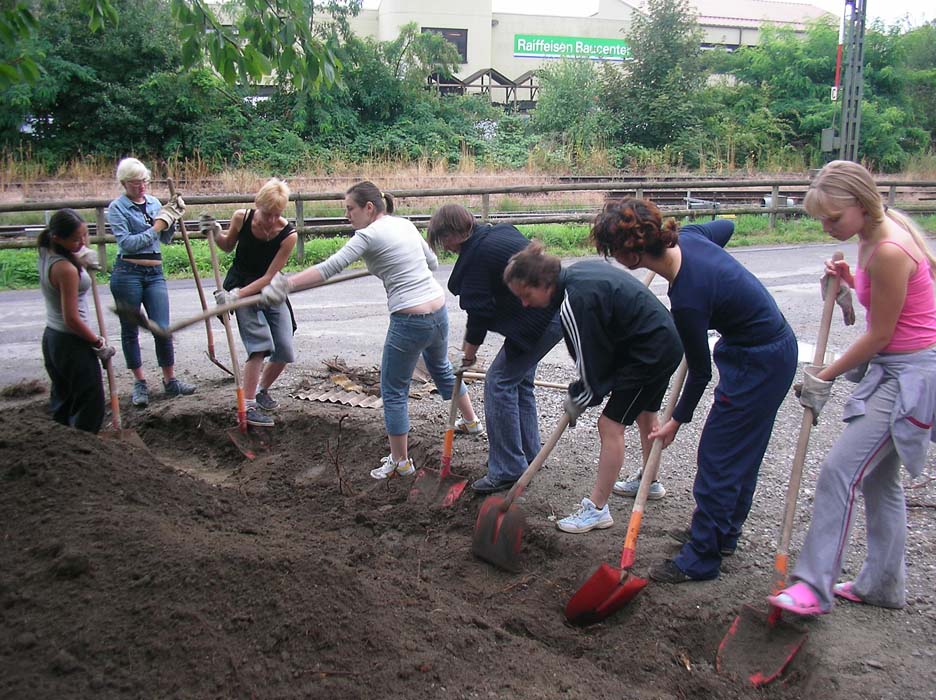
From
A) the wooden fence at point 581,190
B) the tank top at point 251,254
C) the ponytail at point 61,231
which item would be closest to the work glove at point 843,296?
the tank top at point 251,254

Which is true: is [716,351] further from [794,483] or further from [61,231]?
[61,231]

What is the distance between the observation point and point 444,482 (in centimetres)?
479

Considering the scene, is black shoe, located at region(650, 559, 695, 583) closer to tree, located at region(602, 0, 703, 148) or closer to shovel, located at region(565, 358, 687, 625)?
shovel, located at region(565, 358, 687, 625)

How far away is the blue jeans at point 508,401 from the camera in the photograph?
4.53 meters

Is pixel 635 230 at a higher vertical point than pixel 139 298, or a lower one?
higher

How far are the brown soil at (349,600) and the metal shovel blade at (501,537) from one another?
7 centimetres

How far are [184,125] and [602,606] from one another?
23.2 metres

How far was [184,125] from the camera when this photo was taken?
23.5 meters

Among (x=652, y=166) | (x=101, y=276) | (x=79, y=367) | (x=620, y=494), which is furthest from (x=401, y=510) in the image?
(x=652, y=166)

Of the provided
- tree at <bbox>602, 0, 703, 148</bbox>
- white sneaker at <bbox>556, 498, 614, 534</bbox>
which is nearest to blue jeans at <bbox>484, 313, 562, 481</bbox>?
white sneaker at <bbox>556, 498, 614, 534</bbox>

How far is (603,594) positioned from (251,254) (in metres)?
3.54

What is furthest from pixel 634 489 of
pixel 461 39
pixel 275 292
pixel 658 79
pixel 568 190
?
pixel 461 39

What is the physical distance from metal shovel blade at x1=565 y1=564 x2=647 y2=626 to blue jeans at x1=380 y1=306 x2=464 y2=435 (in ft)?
5.65

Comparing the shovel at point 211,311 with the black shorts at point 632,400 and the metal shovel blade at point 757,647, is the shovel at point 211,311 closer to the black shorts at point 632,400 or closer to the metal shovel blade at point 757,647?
the black shorts at point 632,400
